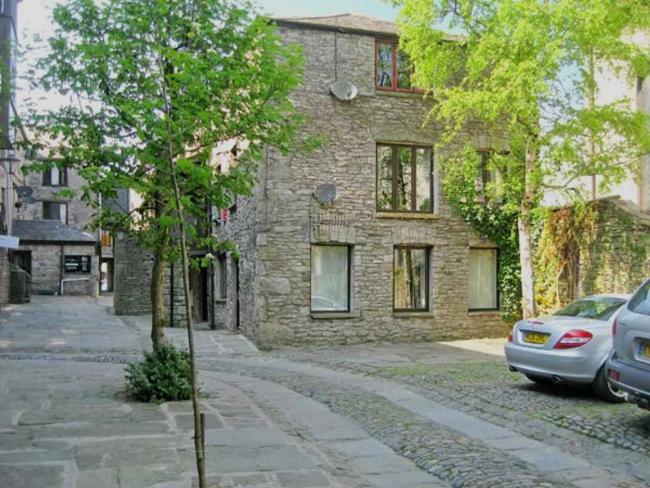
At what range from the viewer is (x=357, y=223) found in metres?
15.3

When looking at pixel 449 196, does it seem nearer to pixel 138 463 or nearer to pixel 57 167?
pixel 57 167

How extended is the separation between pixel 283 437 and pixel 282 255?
8322 millimetres

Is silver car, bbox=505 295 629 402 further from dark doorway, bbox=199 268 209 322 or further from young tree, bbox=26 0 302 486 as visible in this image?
dark doorway, bbox=199 268 209 322

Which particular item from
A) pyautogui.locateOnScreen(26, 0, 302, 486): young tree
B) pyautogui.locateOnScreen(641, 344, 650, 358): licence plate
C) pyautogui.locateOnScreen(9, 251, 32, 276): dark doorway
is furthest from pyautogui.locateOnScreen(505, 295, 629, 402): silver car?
pyautogui.locateOnScreen(9, 251, 32, 276): dark doorway

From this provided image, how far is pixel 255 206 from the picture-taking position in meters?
14.9

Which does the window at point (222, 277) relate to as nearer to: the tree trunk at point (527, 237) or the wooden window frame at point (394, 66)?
the wooden window frame at point (394, 66)

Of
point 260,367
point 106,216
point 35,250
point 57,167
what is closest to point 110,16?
point 57,167

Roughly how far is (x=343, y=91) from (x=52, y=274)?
106 feet

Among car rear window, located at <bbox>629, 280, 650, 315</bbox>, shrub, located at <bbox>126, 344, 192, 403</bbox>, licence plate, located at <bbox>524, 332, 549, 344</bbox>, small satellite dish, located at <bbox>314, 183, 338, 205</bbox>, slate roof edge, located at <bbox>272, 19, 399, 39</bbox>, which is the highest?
A: slate roof edge, located at <bbox>272, 19, 399, 39</bbox>

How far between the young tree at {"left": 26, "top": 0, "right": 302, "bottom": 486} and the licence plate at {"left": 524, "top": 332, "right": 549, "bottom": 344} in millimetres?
4210

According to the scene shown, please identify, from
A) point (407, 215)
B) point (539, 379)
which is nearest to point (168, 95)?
point (539, 379)

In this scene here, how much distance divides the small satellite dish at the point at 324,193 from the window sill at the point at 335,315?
249cm

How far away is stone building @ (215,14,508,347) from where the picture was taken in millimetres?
14688

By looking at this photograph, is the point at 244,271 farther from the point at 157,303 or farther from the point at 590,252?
the point at 590,252
